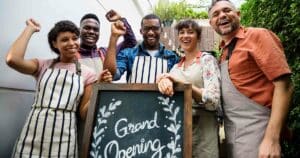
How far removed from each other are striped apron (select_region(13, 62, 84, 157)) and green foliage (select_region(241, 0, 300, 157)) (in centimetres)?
168

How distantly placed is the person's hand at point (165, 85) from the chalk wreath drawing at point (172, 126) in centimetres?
7

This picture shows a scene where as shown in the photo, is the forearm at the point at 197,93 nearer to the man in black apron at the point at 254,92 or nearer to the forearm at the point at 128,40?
the man in black apron at the point at 254,92

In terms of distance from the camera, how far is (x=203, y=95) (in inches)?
80.4

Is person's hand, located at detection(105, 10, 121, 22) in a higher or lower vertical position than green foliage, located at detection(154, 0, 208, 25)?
lower

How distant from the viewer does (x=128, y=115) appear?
7.11 feet

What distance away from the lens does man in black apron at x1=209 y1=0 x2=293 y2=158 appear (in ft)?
6.42

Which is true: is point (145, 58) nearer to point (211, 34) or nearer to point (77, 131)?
point (77, 131)

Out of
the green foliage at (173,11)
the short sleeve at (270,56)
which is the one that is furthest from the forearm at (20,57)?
the green foliage at (173,11)

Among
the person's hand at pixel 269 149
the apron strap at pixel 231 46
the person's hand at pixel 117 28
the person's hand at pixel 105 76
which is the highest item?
the person's hand at pixel 117 28

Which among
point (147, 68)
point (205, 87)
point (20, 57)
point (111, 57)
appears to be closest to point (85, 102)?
point (111, 57)

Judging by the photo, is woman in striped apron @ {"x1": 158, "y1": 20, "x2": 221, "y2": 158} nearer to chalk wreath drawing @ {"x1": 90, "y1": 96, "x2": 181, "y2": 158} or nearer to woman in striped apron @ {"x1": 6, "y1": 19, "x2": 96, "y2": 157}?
chalk wreath drawing @ {"x1": 90, "y1": 96, "x2": 181, "y2": 158}

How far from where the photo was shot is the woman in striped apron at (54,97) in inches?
A: 83.5

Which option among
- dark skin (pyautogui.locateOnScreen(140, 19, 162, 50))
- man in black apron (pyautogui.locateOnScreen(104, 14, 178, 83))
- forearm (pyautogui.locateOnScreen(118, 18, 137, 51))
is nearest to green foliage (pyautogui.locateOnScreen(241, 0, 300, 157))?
man in black apron (pyautogui.locateOnScreen(104, 14, 178, 83))

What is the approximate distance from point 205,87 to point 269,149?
0.54m
